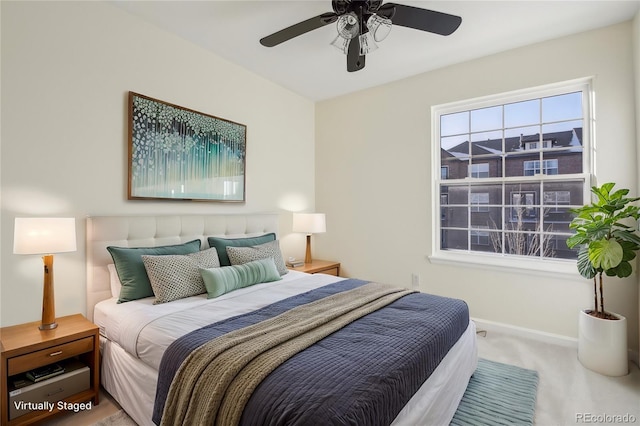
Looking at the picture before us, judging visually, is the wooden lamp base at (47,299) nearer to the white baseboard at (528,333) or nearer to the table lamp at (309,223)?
the table lamp at (309,223)

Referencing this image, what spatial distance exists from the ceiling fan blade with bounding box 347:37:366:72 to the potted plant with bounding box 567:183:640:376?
2036mm

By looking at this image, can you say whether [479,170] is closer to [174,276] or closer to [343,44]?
[343,44]

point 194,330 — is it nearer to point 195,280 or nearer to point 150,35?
point 195,280

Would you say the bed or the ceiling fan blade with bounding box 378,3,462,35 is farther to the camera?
the ceiling fan blade with bounding box 378,3,462,35

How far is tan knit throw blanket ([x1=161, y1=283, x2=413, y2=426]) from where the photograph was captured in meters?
1.19

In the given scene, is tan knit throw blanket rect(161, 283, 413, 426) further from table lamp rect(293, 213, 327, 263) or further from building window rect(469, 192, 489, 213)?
building window rect(469, 192, 489, 213)

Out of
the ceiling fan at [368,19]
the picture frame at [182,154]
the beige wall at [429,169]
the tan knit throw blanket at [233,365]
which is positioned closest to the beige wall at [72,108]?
the picture frame at [182,154]

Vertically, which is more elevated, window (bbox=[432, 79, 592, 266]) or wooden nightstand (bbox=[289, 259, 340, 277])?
window (bbox=[432, 79, 592, 266])

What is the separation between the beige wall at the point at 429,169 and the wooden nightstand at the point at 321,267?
15 centimetres

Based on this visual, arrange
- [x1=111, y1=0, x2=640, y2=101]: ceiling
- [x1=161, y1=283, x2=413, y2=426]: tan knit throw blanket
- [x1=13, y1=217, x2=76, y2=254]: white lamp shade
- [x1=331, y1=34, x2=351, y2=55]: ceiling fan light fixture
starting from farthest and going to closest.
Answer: [x1=111, y1=0, x2=640, y2=101]: ceiling < [x1=331, y1=34, x2=351, y2=55]: ceiling fan light fixture < [x1=13, y1=217, x2=76, y2=254]: white lamp shade < [x1=161, y1=283, x2=413, y2=426]: tan knit throw blanket

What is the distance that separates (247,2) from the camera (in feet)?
7.62

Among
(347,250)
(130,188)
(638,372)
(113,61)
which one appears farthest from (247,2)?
(638,372)

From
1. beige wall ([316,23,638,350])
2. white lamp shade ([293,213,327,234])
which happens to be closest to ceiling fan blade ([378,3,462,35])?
beige wall ([316,23,638,350])

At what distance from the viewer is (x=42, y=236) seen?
1.83 m
